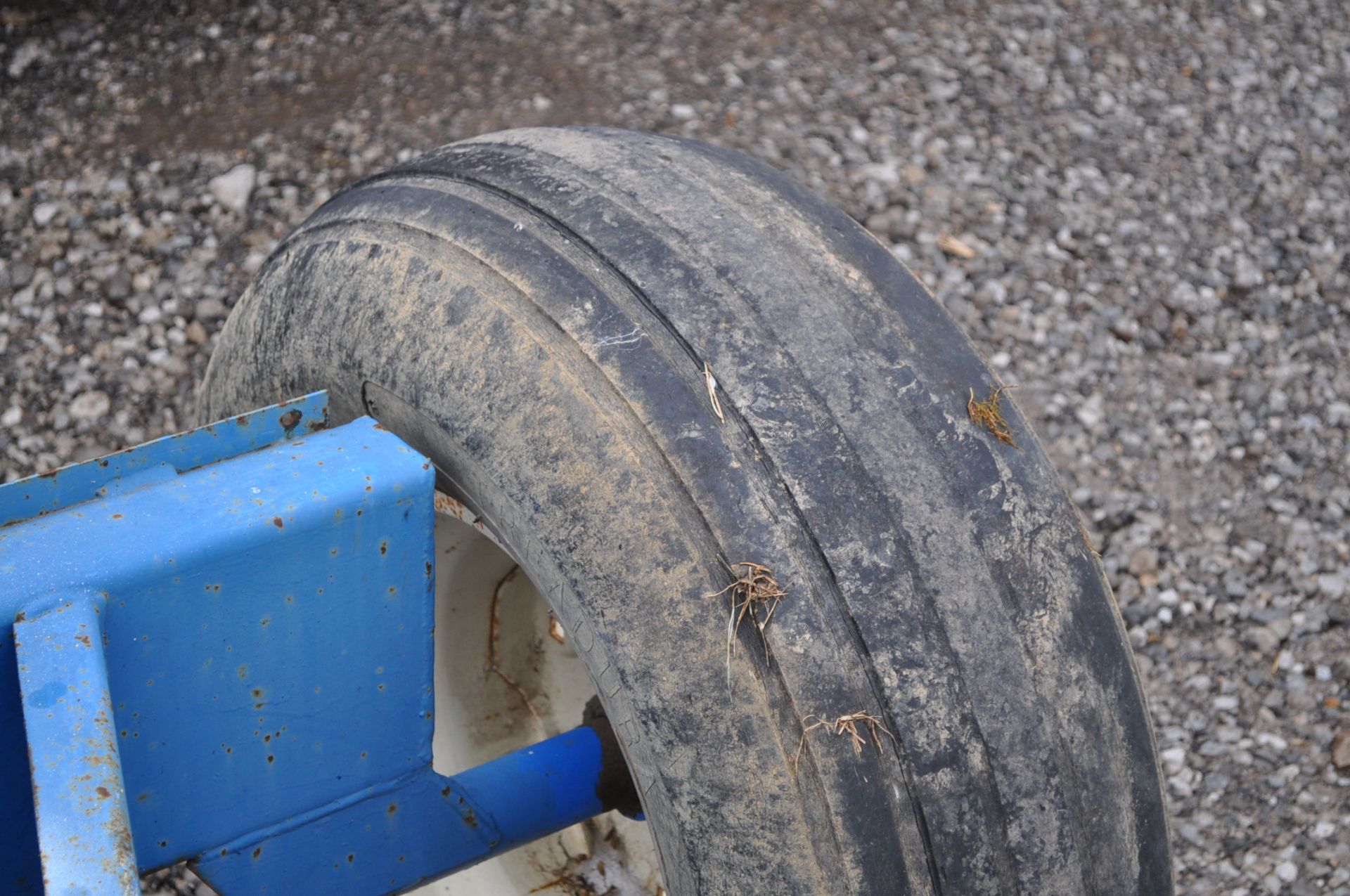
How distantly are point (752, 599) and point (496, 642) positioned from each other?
2.87 feet

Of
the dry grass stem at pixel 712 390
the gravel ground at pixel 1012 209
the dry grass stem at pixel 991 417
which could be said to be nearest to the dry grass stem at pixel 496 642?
the dry grass stem at pixel 712 390

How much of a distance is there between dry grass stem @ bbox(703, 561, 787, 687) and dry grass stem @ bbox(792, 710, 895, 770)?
0.07m

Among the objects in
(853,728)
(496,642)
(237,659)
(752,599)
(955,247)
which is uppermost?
(955,247)

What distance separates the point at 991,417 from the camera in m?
1.18

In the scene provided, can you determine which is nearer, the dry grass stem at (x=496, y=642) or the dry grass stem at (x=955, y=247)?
the dry grass stem at (x=496, y=642)

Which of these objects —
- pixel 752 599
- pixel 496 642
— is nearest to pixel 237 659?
pixel 752 599

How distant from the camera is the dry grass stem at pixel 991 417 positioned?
3.84 ft

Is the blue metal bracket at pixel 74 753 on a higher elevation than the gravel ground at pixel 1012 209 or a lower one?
lower

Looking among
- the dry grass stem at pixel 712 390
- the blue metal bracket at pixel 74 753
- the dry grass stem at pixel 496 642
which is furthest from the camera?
the dry grass stem at pixel 496 642

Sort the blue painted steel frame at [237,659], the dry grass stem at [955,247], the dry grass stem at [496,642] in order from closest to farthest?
the blue painted steel frame at [237,659] → the dry grass stem at [496,642] → the dry grass stem at [955,247]

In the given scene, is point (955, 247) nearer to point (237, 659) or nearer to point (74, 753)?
point (237, 659)

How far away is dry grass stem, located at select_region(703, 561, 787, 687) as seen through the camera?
3.44ft

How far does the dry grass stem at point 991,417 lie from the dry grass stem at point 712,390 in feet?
0.81

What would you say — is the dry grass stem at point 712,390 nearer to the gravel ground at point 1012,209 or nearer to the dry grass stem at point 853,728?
the dry grass stem at point 853,728
